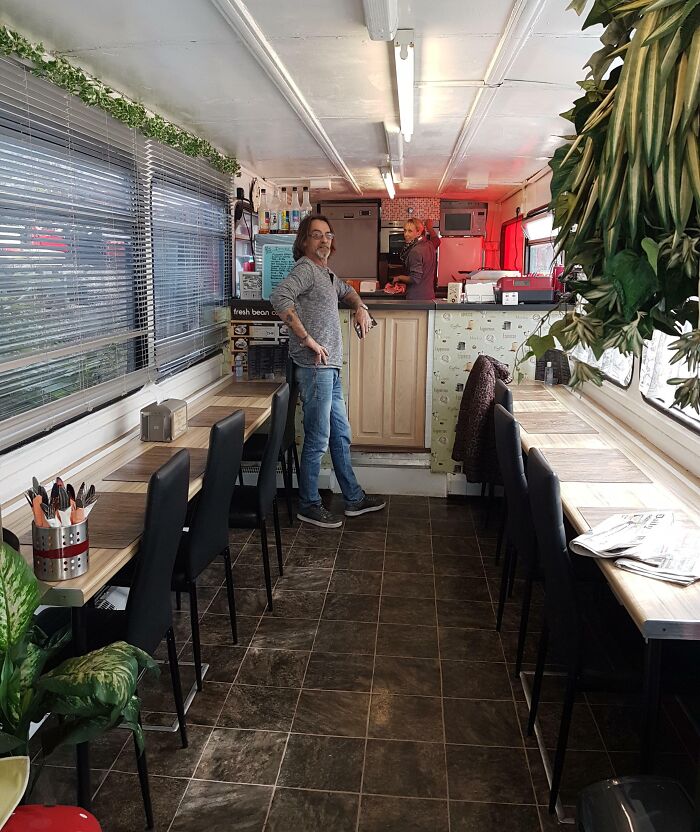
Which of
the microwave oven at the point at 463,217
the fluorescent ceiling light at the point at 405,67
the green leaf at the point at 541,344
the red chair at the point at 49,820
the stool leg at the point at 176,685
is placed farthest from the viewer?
the microwave oven at the point at 463,217

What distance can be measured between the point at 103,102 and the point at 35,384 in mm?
1329

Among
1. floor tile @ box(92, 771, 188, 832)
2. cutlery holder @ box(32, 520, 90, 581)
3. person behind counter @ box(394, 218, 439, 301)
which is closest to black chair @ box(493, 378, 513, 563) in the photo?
floor tile @ box(92, 771, 188, 832)

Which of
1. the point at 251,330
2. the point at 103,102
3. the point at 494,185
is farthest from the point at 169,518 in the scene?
the point at 494,185

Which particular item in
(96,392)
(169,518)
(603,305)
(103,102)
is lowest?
(169,518)

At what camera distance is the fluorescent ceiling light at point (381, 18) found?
7.95 feet

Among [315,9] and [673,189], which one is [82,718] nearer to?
[673,189]

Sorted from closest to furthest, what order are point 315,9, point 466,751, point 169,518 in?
point 169,518 < point 466,751 < point 315,9

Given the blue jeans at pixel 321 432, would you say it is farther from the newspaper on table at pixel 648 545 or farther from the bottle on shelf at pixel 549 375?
the newspaper on table at pixel 648 545

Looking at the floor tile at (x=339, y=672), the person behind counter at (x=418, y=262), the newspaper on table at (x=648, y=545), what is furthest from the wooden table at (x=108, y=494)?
the person behind counter at (x=418, y=262)

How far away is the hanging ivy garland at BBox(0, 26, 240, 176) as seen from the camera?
2.65 metres

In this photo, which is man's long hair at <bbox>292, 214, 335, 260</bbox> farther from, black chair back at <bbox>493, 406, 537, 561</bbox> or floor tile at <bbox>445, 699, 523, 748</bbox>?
floor tile at <bbox>445, 699, 523, 748</bbox>

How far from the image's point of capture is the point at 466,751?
2.43 m

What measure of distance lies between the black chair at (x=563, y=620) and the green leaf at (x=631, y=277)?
132 centimetres

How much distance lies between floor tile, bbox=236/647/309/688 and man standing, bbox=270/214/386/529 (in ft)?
4.86
